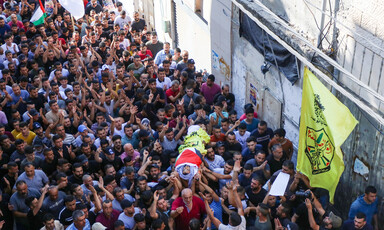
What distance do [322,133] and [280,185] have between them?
51.8 inches

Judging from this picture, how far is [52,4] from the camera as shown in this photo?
19172mm

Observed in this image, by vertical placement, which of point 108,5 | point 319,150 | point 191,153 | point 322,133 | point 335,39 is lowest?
point 108,5

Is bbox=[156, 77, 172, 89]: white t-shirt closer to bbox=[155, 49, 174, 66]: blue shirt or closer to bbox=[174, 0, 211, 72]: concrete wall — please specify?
bbox=[155, 49, 174, 66]: blue shirt

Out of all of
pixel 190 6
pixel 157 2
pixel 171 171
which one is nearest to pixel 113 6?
pixel 157 2

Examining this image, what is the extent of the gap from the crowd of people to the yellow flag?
0.45m

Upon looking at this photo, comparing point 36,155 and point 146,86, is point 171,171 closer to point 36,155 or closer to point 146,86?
point 36,155

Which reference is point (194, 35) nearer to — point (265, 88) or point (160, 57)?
point (160, 57)

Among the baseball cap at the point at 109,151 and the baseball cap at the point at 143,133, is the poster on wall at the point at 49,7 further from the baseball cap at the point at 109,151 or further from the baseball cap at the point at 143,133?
the baseball cap at the point at 109,151

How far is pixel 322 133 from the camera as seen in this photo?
302 inches

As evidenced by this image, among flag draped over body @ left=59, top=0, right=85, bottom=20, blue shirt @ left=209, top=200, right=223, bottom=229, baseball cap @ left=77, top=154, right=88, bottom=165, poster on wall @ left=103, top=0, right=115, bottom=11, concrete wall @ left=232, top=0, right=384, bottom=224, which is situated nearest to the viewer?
concrete wall @ left=232, top=0, right=384, bottom=224

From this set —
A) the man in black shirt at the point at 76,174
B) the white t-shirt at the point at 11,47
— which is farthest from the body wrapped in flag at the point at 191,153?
the white t-shirt at the point at 11,47

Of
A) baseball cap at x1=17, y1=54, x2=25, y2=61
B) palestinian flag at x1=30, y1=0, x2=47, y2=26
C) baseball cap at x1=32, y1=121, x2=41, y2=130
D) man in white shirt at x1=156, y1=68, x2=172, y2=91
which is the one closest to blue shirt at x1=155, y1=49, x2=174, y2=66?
man in white shirt at x1=156, y1=68, x2=172, y2=91

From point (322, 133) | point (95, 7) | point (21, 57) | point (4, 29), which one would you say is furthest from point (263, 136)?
point (95, 7)

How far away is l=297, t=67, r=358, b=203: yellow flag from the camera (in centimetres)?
726
